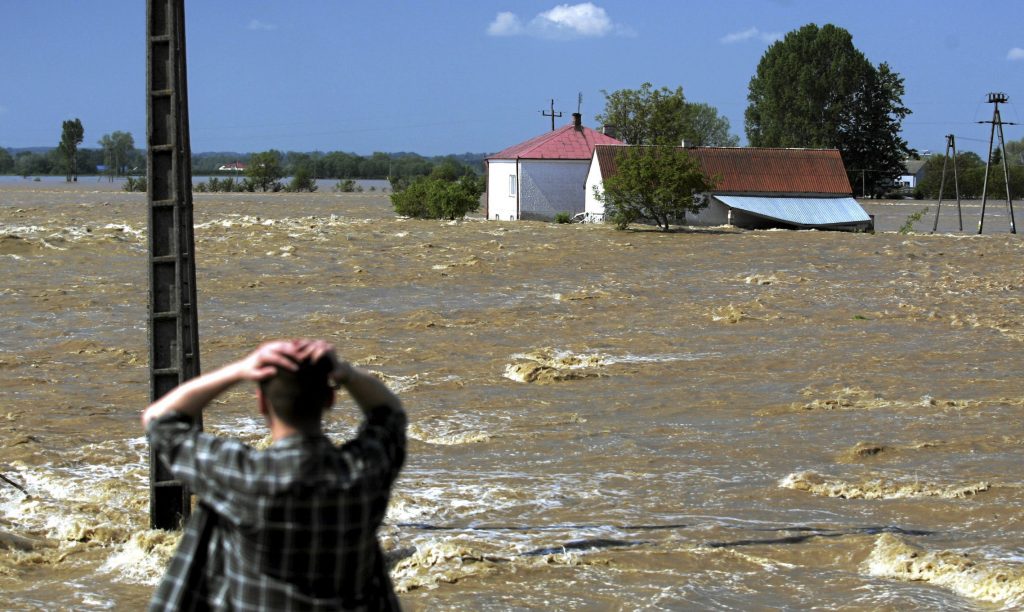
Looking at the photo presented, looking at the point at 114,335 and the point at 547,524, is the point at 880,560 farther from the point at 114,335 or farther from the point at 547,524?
the point at 114,335

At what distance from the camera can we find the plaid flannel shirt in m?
2.98

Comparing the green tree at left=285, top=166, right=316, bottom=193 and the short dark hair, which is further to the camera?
the green tree at left=285, top=166, right=316, bottom=193

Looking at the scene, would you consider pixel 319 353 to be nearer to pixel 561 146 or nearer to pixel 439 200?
pixel 439 200

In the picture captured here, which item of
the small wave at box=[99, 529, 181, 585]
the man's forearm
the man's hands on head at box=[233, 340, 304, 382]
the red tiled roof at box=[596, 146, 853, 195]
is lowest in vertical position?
the small wave at box=[99, 529, 181, 585]

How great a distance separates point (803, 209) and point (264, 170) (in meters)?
63.2

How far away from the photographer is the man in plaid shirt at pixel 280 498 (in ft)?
9.73

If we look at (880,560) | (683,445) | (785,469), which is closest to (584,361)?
(683,445)

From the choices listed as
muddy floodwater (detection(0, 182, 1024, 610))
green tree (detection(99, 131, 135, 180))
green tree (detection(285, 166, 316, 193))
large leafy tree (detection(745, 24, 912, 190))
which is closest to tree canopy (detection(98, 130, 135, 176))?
green tree (detection(99, 131, 135, 180))

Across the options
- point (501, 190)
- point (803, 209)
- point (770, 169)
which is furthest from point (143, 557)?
point (501, 190)

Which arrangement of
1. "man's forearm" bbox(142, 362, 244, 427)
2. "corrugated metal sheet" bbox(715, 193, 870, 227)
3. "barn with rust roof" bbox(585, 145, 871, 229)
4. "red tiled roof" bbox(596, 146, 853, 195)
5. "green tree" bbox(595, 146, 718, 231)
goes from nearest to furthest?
"man's forearm" bbox(142, 362, 244, 427) → "green tree" bbox(595, 146, 718, 231) → "corrugated metal sheet" bbox(715, 193, 870, 227) → "barn with rust roof" bbox(585, 145, 871, 229) → "red tiled roof" bbox(596, 146, 853, 195)

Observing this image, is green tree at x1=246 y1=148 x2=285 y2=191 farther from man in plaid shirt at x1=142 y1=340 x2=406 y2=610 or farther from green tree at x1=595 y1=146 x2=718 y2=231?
man in plaid shirt at x1=142 y1=340 x2=406 y2=610

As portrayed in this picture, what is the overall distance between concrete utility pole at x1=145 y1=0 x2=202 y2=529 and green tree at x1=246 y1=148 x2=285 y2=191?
9516 cm

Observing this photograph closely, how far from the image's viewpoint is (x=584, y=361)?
17.0m

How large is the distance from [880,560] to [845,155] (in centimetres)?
8728
